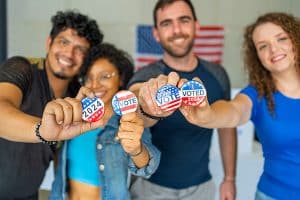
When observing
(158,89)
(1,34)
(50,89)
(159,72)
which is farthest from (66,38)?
(1,34)

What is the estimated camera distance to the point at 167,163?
1.39 m

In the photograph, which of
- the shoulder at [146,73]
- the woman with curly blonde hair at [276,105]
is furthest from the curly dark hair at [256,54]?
the shoulder at [146,73]

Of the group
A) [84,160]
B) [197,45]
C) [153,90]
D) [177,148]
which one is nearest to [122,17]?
[197,45]

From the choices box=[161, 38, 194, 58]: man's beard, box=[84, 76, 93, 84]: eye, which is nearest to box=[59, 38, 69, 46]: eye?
box=[84, 76, 93, 84]: eye

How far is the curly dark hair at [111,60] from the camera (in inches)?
50.9

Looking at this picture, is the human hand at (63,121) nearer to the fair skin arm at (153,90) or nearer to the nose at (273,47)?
the fair skin arm at (153,90)

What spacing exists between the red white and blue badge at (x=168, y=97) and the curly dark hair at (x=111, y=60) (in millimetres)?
535

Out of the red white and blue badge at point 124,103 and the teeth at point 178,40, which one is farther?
the teeth at point 178,40

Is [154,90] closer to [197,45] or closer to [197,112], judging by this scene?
[197,112]

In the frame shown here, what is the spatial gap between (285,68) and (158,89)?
1.79 feet

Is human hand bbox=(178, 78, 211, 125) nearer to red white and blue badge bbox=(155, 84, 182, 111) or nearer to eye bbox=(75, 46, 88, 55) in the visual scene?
red white and blue badge bbox=(155, 84, 182, 111)

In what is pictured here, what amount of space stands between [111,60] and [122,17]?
4.55 feet

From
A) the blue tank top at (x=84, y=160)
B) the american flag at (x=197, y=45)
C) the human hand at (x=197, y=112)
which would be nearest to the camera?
the human hand at (x=197, y=112)

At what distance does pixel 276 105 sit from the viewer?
3.87 feet
